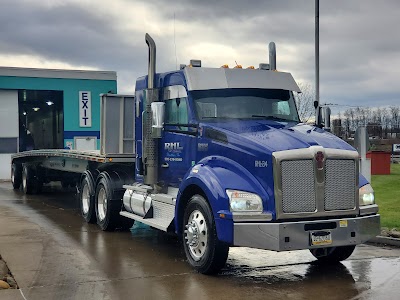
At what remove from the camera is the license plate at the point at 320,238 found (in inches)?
261

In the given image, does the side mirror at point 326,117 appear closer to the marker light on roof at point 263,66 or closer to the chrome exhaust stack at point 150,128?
the marker light on roof at point 263,66

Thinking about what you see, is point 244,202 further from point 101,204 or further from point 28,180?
point 28,180

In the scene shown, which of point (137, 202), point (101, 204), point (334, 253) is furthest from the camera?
point (101, 204)

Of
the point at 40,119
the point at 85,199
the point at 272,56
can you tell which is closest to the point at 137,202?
the point at 85,199

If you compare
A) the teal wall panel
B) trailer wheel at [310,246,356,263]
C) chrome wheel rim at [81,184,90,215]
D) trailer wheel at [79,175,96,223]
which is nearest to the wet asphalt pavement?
trailer wheel at [310,246,356,263]

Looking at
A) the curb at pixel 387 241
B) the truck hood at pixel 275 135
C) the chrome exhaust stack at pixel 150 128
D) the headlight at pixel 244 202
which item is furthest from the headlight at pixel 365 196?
the chrome exhaust stack at pixel 150 128

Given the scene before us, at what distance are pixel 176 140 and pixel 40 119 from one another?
30.3 metres

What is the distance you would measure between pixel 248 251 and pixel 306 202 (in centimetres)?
239

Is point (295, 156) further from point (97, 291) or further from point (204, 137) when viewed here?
point (97, 291)

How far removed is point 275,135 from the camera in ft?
23.6

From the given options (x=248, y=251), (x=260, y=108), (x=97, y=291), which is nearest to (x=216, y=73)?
(x=260, y=108)

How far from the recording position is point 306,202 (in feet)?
22.2

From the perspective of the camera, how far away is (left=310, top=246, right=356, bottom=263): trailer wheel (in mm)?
7936

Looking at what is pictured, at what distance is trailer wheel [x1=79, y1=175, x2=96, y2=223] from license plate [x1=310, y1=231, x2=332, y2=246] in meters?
6.34
